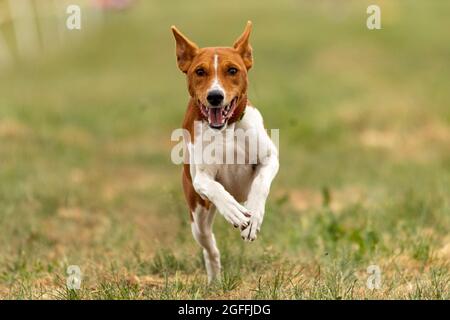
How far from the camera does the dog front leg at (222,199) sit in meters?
6.38

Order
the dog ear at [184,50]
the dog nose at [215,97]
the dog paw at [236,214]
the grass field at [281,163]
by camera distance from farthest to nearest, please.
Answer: the grass field at [281,163] → the dog ear at [184,50] → the dog paw at [236,214] → the dog nose at [215,97]

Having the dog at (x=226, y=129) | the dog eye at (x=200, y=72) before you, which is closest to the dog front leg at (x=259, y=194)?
the dog at (x=226, y=129)

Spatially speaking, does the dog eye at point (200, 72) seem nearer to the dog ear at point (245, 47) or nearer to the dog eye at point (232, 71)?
the dog eye at point (232, 71)

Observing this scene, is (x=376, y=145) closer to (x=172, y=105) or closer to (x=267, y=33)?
(x=172, y=105)

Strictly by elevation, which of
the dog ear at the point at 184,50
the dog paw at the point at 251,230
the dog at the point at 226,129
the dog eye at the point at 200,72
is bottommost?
the dog paw at the point at 251,230

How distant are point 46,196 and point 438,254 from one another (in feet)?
18.3

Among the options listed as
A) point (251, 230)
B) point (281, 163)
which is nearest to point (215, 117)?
point (251, 230)

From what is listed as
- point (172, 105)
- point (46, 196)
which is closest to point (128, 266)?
point (46, 196)

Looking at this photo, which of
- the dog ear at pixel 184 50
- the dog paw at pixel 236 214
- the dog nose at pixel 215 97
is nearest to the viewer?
the dog nose at pixel 215 97

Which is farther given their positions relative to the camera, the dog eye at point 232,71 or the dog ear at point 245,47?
the dog ear at point 245,47

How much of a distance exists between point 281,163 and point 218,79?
9.39m

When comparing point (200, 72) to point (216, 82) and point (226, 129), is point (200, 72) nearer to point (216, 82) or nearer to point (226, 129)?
point (216, 82)
